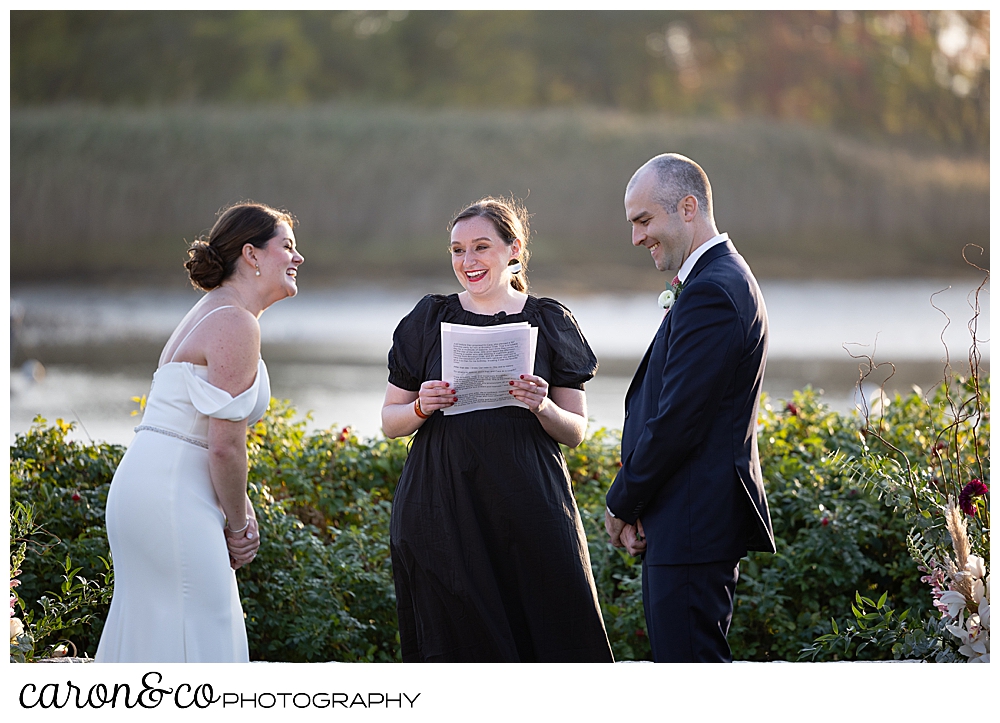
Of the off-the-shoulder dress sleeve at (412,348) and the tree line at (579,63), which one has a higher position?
the tree line at (579,63)

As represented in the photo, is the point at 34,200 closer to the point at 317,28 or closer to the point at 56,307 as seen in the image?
the point at 56,307

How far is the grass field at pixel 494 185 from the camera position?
7051 millimetres

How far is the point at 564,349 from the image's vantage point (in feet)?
10.3

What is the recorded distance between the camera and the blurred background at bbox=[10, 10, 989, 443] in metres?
6.97

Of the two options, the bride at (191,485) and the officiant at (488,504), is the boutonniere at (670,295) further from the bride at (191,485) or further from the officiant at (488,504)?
the bride at (191,485)

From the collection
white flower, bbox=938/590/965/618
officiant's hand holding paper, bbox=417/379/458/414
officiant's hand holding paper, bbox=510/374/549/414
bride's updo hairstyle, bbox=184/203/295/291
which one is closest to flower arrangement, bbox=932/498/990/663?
white flower, bbox=938/590/965/618

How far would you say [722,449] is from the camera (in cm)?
271

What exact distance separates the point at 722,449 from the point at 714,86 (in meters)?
5.15

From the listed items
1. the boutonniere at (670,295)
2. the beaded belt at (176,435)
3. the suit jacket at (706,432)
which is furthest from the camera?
the boutonniere at (670,295)

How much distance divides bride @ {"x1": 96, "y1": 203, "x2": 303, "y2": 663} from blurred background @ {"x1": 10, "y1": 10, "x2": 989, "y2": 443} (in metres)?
4.15

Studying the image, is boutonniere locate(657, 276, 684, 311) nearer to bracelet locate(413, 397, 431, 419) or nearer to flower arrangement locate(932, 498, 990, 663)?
bracelet locate(413, 397, 431, 419)

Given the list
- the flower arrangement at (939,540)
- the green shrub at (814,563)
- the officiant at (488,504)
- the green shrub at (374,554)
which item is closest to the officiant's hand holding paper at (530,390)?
the officiant at (488,504)

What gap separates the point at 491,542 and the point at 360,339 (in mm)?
4190
